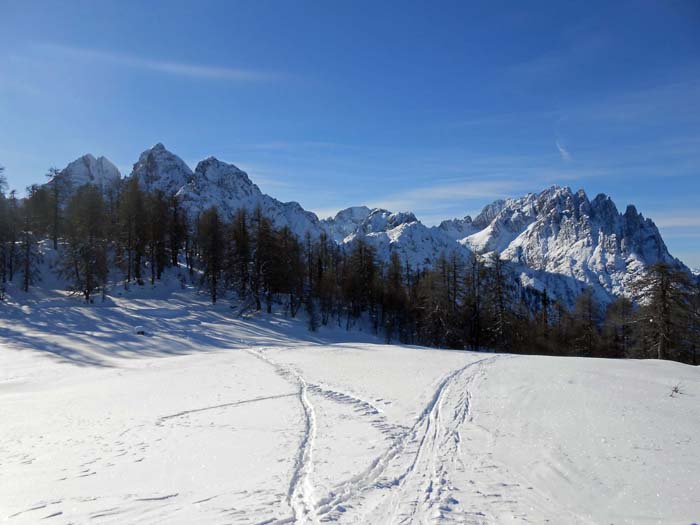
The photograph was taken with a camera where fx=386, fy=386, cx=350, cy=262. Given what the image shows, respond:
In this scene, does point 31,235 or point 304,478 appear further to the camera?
point 31,235

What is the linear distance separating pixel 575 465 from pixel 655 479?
131cm

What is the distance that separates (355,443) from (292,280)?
3403 cm

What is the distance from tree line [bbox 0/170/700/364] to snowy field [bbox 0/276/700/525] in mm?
18879

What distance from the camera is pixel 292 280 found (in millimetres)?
42594

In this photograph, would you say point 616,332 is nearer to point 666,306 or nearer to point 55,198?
point 666,306

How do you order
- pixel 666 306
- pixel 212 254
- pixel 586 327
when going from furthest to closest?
pixel 212 254 < pixel 586 327 < pixel 666 306

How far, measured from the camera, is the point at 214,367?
2073 centimetres

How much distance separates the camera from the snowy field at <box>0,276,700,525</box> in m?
6.41

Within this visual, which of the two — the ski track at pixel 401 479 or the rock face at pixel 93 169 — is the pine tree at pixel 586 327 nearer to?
the ski track at pixel 401 479

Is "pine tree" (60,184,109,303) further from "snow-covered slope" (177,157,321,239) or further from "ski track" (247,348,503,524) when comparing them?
"snow-covered slope" (177,157,321,239)

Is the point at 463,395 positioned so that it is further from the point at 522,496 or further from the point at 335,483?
the point at 335,483

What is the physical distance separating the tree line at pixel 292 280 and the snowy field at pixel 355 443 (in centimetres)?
1888

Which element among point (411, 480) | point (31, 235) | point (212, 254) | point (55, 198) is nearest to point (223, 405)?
point (411, 480)

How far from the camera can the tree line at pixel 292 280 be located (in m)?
38.3
